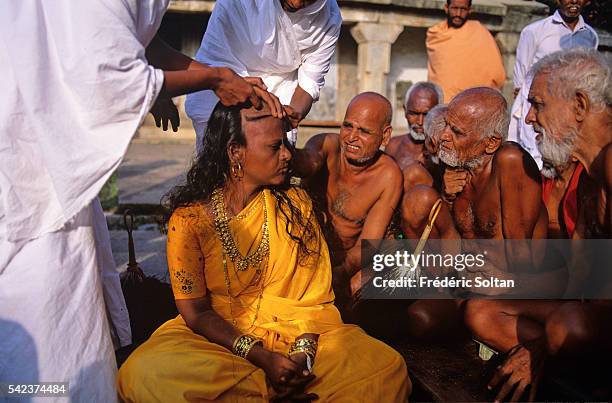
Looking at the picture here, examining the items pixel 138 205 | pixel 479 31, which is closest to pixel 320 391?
pixel 138 205

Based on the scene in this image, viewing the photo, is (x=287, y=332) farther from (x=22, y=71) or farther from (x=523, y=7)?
(x=523, y=7)

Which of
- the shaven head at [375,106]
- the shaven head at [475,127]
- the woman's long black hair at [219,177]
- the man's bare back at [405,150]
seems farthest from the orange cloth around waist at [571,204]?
the man's bare back at [405,150]

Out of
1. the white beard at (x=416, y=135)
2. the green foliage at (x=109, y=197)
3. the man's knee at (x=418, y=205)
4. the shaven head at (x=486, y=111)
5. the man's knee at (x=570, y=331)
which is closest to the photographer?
the man's knee at (x=570, y=331)

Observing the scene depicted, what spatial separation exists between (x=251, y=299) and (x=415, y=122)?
274 centimetres

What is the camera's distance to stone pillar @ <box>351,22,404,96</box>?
11.0 metres

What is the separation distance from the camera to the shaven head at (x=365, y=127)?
10.7 ft

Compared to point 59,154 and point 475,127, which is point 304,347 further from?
point 475,127

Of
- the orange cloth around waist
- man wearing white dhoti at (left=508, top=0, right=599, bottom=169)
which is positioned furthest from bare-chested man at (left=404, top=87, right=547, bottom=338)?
man wearing white dhoti at (left=508, top=0, right=599, bottom=169)

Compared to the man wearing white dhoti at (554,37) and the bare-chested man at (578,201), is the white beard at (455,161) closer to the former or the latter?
the bare-chested man at (578,201)

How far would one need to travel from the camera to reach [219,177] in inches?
103

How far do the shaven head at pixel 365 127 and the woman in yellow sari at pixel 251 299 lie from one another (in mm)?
687

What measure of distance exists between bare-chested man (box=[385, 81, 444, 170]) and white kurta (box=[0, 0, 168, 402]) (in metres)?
2.89

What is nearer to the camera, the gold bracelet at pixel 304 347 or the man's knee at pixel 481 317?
the gold bracelet at pixel 304 347

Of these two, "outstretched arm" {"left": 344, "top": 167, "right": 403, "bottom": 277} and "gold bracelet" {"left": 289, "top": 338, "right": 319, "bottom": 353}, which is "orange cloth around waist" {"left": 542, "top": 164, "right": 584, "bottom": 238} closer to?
"outstretched arm" {"left": 344, "top": 167, "right": 403, "bottom": 277}
